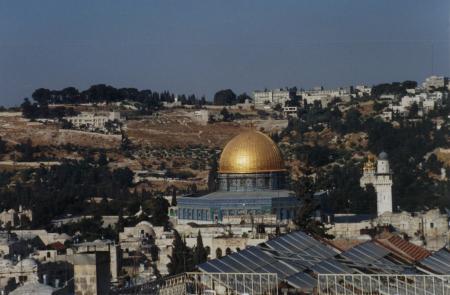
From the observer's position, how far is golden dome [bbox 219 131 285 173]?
→ 54.9 meters

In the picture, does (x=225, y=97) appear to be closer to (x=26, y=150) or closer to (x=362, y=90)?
(x=362, y=90)

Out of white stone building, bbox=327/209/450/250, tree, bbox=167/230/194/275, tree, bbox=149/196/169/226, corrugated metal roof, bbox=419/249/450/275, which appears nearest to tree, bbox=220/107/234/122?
tree, bbox=149/196/169/226

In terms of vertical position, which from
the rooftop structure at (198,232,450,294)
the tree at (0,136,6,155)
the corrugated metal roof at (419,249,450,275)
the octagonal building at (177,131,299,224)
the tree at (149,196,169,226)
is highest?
the rooftop structure at (198,232,450,294)

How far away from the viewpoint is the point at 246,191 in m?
55.2

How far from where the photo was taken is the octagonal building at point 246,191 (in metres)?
52.5

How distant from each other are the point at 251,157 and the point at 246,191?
4.33ft

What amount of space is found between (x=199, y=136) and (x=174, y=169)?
1889 cm

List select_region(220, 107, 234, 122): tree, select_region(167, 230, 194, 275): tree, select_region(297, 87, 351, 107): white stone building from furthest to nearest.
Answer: select_region(297, 87, 351, 107): white stone building < select_region(220, 107, 234, 122): tree < select_region(167, 230, 194, 275): tree

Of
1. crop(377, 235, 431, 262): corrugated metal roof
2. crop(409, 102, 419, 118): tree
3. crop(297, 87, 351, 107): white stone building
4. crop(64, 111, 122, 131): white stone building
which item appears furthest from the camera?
crop(297, 87, 351, 107): white stone building

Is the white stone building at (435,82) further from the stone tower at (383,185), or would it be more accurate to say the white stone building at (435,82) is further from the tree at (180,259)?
the tree at (180,259)

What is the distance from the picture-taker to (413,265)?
24.6m

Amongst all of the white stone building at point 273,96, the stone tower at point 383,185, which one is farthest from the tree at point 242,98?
the stone tower at point 383,185

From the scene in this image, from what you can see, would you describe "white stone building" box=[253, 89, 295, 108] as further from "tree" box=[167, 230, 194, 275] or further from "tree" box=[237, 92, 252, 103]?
"tree" box=[167, 230, 194, 275]

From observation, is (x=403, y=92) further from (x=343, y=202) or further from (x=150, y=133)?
(x=343, y=202)
